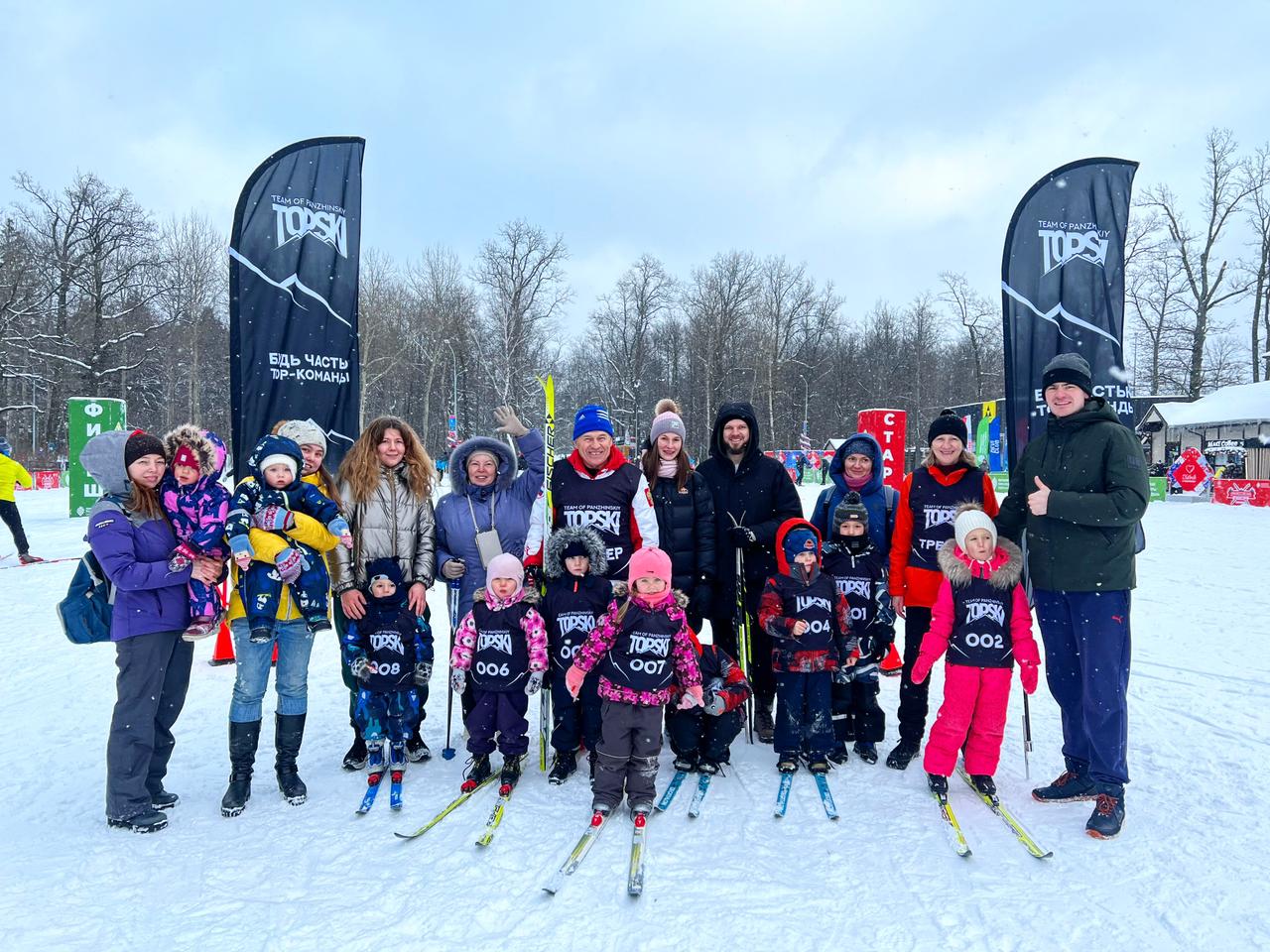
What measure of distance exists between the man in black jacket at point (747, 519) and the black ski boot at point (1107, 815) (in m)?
1.66

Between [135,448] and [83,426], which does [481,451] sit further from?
[83,426]

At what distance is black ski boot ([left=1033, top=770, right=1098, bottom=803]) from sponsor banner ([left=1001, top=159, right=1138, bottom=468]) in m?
2.41

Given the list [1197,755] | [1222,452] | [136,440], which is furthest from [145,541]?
[1222,452]

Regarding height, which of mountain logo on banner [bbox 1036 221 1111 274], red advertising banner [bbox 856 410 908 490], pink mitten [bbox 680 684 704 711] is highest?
mountain logo on banner [bbox 1036 221 1111 274]

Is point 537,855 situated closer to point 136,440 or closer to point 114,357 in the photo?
point 136,440

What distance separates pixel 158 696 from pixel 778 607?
3053mm

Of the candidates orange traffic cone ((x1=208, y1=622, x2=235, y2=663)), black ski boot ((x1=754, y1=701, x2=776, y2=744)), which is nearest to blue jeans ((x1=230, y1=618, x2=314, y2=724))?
black ski boot ((x1=754, y1=701, x2=776, y2=744))

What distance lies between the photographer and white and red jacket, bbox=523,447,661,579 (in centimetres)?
380

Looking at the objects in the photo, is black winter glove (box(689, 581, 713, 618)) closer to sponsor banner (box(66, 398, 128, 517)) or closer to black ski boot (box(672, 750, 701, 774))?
black ski boot (box(672, 750, 701, 774))

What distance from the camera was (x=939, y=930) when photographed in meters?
2.43

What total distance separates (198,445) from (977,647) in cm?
387

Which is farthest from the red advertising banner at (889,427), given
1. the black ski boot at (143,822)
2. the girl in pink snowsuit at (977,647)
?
the black ski boot at (143,822)

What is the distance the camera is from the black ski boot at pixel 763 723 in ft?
13.8

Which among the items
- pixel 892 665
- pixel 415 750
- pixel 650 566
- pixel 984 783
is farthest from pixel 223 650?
pixel 984 783
